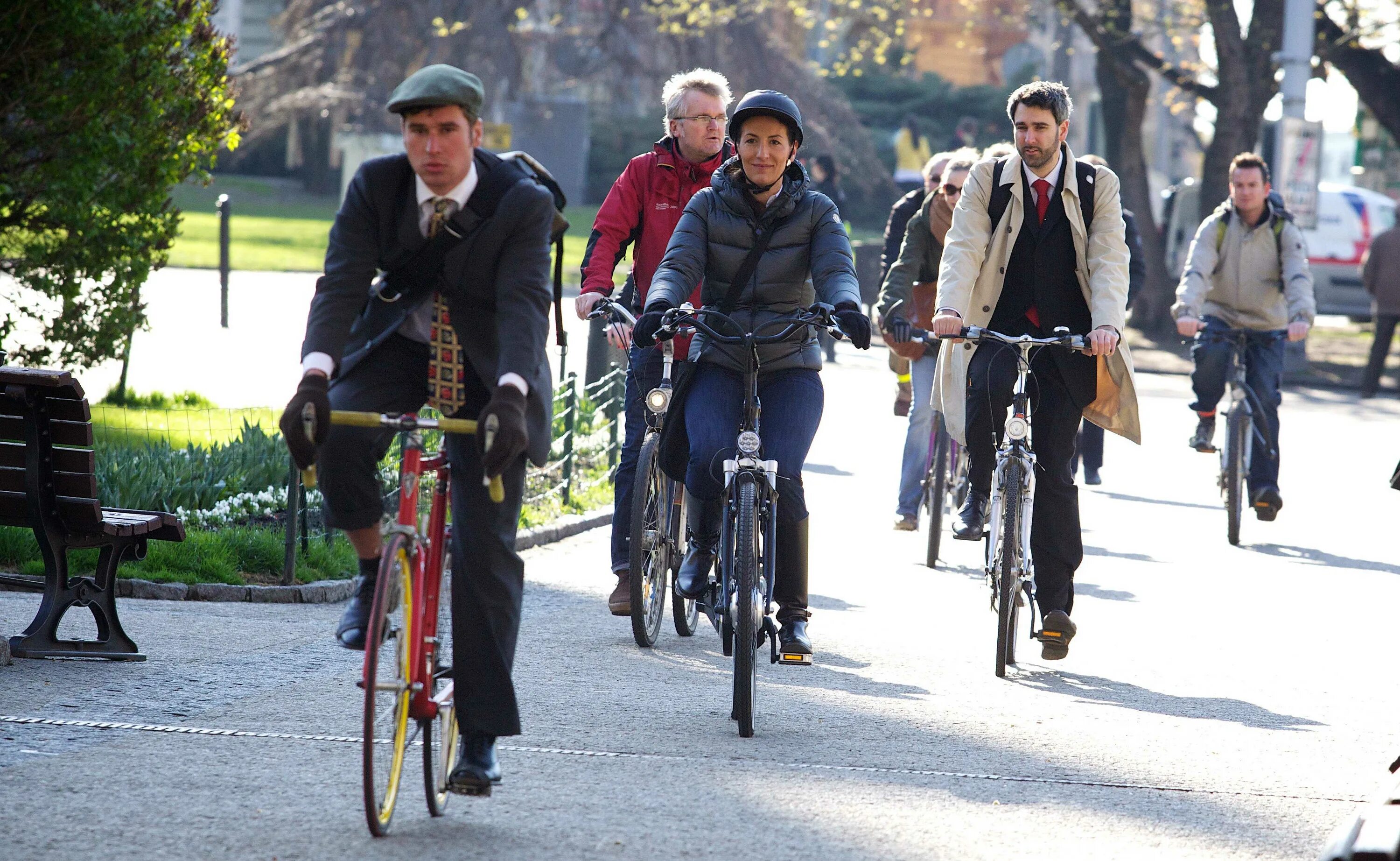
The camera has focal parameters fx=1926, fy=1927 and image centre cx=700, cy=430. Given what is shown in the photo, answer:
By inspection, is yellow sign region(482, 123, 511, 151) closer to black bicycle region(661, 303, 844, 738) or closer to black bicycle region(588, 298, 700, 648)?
black bicycle region(588, 298, 700, 648)

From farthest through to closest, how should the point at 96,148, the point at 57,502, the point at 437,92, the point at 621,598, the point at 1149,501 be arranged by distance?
the point at 1149,501 < the point at 96,148 < the point at 621,598 < the point at 57,502 < the point at 437,92

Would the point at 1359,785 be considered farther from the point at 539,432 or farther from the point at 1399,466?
the point at 539,432

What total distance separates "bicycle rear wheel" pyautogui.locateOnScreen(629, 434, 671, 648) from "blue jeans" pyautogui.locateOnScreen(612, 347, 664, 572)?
0.24 m

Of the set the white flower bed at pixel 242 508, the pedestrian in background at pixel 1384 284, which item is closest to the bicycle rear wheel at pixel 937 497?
the white flower bed at pixel 242 508

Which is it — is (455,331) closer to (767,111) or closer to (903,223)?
(767,111)

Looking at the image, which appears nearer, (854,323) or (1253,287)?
(854,323)

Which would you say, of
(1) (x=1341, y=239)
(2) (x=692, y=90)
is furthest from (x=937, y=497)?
(1) (x=1341, y=239)

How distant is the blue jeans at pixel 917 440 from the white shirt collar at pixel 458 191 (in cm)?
593

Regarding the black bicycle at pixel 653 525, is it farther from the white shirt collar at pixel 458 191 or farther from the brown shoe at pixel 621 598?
the white shirt collar at pixel 458 191

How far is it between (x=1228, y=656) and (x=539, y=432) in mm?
4045

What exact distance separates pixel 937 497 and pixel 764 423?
3569mm

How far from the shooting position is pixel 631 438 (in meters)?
7.67

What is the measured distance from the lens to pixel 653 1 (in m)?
30.1

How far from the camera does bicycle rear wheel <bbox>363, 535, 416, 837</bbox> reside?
4219 millimetres
